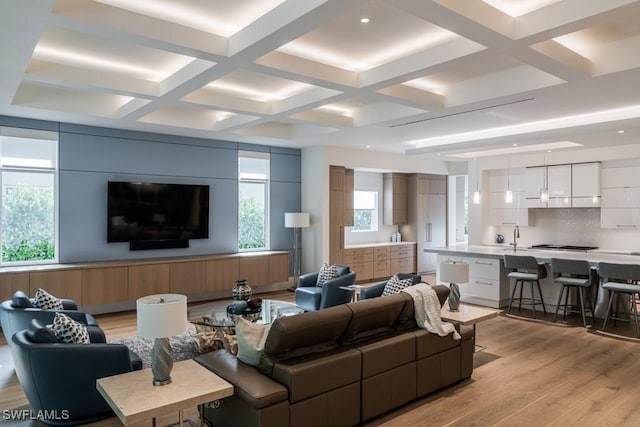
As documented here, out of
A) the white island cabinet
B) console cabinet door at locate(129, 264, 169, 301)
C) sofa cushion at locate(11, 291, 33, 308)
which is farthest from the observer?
the white island cabinet

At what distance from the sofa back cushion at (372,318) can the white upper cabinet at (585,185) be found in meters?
5.76

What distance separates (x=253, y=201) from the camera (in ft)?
26.8

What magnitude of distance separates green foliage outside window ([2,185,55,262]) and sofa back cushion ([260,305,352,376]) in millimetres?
4765

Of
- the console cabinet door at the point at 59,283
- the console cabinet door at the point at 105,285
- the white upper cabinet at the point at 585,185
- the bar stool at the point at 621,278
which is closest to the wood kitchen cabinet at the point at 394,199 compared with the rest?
the white upper cabinet at the point at 585,185

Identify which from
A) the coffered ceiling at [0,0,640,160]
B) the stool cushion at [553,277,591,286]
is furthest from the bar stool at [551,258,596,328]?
the coffered ceiling at [0,0,640,160]

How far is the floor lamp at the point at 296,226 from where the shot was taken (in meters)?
7.98

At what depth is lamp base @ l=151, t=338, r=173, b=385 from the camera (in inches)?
101

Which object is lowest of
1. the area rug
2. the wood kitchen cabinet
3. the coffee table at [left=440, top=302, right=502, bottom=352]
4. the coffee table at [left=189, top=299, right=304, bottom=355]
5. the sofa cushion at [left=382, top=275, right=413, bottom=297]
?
the area rug

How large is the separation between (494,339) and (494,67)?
317cm

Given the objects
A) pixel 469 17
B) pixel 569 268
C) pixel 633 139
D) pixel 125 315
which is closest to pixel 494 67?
pixel 469 17

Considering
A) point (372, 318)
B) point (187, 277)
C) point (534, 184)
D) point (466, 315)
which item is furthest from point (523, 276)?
point (187, 277)

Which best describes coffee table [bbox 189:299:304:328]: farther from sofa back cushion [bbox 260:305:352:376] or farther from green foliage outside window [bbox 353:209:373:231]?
green foliage outside window [bbox 353:209:373:231]

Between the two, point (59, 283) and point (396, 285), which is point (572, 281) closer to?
point (396, 285)

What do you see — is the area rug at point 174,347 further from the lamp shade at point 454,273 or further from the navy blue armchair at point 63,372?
the lamp shade at point 454,273
